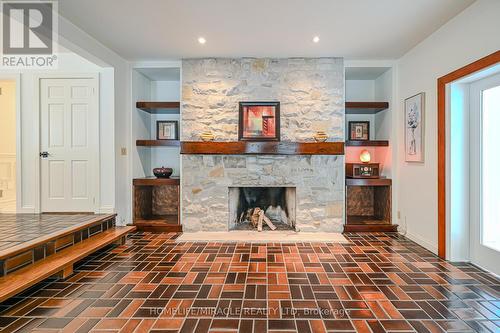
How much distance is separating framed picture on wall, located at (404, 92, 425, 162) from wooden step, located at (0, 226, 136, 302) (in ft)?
13.1

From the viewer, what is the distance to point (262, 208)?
4.84 metres

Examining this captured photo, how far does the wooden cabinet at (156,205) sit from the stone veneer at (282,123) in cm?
29

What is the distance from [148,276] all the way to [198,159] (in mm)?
2023

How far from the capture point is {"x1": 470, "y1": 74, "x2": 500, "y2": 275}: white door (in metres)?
2.81

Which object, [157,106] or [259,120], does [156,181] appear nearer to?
[157,106]

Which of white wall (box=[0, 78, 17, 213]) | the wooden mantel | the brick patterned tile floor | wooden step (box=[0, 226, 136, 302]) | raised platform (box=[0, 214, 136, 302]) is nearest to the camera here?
the brick patterned tile floor

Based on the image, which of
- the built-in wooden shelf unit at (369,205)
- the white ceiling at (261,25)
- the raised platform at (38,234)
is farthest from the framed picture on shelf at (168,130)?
the built-in wooden shelf unit at (369,205)

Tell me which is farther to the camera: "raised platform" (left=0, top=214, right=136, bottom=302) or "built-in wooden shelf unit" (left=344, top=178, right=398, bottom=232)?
"built-in wooden shelf unit" (left=344, top=178, right=398, bottom=232)

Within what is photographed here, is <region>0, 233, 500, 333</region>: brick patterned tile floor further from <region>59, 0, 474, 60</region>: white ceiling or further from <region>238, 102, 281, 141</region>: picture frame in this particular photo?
<region>59, 0, 474, 60</region>: white ceiling

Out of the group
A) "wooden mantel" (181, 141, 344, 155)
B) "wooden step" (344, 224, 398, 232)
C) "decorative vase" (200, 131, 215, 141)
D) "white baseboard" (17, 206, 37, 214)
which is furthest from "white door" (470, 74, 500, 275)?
"white baseboard" (17, 206, 37, 214)

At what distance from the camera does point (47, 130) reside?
175 inches

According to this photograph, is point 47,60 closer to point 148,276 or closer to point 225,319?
point 148,276

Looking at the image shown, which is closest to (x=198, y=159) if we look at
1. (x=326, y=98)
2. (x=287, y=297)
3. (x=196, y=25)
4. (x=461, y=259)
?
(x=196, y=25)

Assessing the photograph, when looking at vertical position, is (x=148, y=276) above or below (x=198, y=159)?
below
